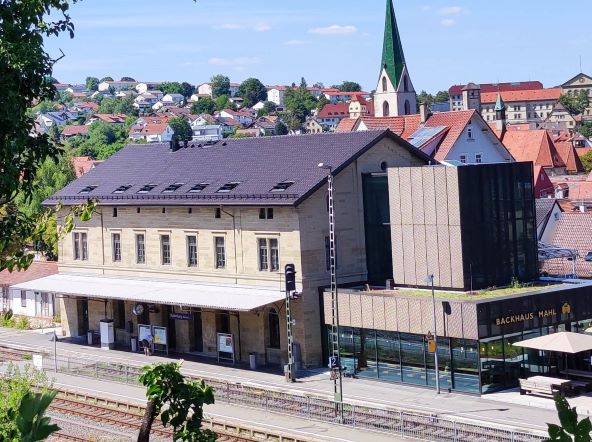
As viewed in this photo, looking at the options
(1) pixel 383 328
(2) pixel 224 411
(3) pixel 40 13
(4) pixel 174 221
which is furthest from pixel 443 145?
(3) pixel 40 13

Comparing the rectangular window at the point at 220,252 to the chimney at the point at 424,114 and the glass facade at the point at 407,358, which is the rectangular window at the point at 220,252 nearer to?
the glass facade at the point at 407,358

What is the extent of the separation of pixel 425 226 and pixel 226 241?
30.9ft

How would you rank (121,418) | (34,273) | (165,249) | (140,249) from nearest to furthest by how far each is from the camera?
1. (121,418)
2. (165,249)
3. (140,249)
4. (34,273)

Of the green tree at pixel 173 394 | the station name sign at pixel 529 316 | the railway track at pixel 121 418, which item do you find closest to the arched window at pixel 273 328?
the railway track at pixel 121 418

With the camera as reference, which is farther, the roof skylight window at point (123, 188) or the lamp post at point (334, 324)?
the roof skylight window at point (123, 188)

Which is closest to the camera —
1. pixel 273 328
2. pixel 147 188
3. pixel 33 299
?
pixel 273 328

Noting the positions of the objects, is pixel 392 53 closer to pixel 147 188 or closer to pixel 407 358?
pixel 147 188

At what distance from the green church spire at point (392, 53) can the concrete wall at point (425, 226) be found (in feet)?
193

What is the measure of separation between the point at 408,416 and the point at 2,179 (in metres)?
20.8

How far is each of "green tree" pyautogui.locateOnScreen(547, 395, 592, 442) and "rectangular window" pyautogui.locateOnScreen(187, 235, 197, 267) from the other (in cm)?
4231

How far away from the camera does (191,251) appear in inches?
1935

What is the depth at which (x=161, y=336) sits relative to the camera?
161ft

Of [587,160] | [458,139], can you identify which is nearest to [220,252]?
[458,139]

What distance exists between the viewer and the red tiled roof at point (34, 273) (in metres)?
60.0
